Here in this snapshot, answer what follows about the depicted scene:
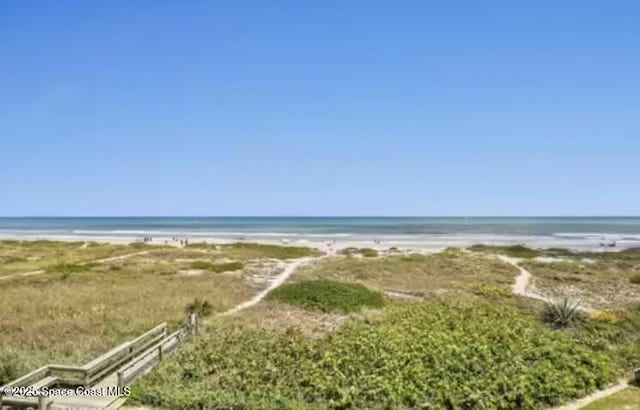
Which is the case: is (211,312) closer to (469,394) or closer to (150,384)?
(150,384)

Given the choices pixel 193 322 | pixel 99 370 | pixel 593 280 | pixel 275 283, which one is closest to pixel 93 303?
pixel 193 322

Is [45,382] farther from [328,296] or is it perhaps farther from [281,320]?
[328,296]

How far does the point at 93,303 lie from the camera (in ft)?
88.8

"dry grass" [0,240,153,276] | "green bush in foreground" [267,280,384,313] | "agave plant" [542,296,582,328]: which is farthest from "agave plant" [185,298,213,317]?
"dry grass" [0,240,153,276]

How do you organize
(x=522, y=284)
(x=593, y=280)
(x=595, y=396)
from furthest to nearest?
(x=593, y=280) < (x=522, y=284) < (x=595, y=396)

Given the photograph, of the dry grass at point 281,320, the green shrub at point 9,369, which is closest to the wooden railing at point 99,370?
the green shrub at point 9,369

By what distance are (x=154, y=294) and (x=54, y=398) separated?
17.5 metres

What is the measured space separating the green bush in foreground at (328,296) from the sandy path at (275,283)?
3.18 feet

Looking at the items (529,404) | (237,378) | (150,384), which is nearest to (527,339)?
(529,404)

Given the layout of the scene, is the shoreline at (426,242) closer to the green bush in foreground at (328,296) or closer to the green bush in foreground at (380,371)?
the green bush in foreground at (328,296)

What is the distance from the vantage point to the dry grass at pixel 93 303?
18.3 metres

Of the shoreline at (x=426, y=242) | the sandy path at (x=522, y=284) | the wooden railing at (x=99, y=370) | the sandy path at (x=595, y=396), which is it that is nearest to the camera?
the wooden railing at (x=99, y=370)

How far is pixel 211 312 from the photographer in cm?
2570

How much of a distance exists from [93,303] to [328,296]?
37.0ft
